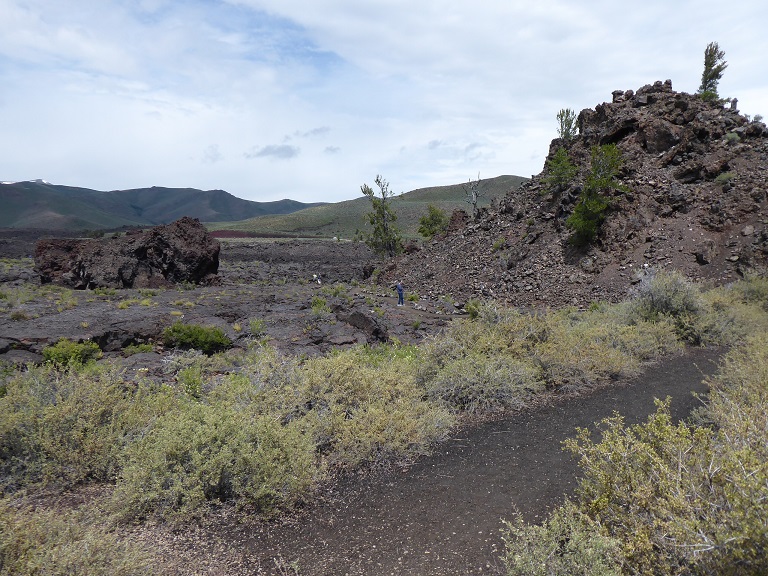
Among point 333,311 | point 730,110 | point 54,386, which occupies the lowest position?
point 333,311

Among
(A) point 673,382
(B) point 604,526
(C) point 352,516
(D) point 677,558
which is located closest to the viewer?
(D) point 677,558

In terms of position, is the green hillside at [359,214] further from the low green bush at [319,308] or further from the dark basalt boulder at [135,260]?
the low green bush at [319,308]

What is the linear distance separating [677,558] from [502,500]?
6.82 ft

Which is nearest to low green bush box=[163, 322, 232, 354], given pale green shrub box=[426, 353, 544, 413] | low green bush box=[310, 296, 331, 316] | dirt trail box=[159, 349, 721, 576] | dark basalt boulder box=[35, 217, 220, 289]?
low green bush box=[310, 296, 331, 316]

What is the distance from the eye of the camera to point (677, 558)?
3.04 meters

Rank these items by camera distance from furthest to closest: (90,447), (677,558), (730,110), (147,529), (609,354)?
(730,110) → (609,354) → (90,447) → (147,529) → (677,558)

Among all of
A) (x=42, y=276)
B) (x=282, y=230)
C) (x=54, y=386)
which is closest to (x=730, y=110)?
(x=54, y=386)

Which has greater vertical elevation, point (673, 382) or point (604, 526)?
point (604, 526)

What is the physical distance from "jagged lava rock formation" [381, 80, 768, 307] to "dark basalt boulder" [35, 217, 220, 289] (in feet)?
46.9

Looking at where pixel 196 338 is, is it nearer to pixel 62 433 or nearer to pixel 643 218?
pixel 62 433

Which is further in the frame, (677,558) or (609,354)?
(609,354)

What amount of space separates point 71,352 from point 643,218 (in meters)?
24.1

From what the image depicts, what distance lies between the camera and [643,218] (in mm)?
23312

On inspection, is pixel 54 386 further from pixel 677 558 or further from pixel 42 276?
pixel 42 276
